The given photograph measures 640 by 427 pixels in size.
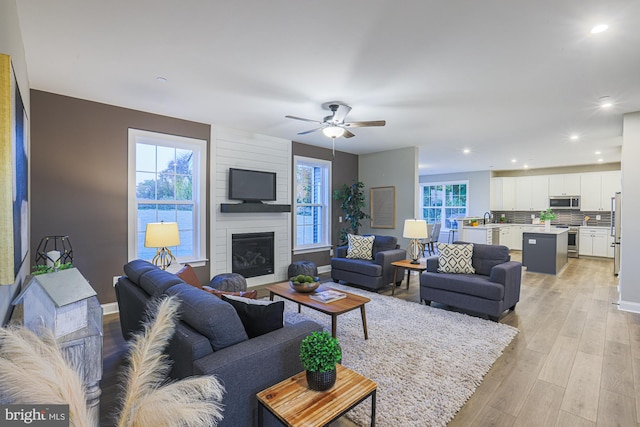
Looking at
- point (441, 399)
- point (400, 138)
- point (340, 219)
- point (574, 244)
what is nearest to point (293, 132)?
point (400, 138)

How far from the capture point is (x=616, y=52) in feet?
8.23

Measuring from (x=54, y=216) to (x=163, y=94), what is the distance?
1.88 meters

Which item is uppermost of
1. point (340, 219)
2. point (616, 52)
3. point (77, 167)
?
point (616, 52)

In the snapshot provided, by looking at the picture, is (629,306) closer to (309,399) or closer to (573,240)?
(309,399)

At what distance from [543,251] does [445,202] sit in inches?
178

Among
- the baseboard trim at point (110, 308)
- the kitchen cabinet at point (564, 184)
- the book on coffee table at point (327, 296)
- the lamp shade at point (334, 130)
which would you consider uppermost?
the lamp shade at point (334, 130)

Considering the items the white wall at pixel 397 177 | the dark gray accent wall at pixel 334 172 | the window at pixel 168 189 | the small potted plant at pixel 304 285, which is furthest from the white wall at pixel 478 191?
the window at pixel 168 189

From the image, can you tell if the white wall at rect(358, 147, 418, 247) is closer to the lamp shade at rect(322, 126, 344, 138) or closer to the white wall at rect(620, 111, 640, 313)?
the lamp shade at rect(322, 126, 344, 138)

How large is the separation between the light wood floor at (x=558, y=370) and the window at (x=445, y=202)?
594 centimetres

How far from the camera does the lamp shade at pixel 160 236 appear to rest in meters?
3.43

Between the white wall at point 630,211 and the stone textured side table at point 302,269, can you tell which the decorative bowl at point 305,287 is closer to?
the stone textured side table at point 302,269

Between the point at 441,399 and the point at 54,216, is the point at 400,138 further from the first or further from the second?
the point at 54,216

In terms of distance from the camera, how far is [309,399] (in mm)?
1492

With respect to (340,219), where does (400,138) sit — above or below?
above
